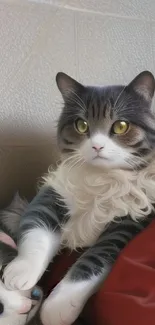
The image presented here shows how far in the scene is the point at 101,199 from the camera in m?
0.92

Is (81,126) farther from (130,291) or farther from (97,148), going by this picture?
(130,291)

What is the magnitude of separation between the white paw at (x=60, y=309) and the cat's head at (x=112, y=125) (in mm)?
267

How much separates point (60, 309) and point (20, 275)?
88mm

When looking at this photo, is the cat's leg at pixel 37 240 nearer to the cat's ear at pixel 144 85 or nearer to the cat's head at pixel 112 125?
the cat's head at pixel 112 125

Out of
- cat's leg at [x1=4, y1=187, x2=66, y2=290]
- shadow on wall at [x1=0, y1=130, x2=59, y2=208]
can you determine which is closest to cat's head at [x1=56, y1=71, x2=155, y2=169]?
cat's leg at [x1=4, y1=187, x2=66, y2=290]

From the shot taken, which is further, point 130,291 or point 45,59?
point 45,59

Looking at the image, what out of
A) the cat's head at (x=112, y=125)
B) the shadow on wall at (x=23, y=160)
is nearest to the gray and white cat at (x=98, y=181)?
the cat's head at (x=112, y=125)

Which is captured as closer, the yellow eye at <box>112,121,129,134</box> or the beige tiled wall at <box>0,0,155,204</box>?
the yellow eye at <box>112,121,129,134</box>

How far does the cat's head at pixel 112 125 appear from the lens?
2.89 ft

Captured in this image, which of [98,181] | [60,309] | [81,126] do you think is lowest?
[60,309]

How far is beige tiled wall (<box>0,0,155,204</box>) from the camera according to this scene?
1170 millimetres

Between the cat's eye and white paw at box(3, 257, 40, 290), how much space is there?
11.4 inches

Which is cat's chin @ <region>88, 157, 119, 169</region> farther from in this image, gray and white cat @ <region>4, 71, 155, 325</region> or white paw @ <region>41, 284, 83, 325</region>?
white paw @ <region>41, 284, 83, 325</region>

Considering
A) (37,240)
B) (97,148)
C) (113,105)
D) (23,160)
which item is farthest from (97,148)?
(23,160)
